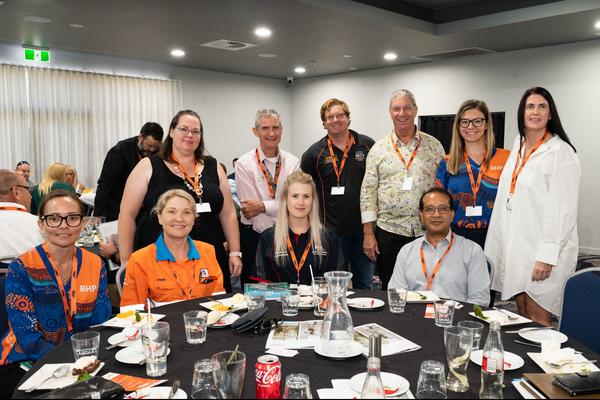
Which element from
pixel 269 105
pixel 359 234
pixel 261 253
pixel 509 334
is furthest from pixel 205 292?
pixel 269 105

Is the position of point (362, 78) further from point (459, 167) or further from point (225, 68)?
point (459, 167)

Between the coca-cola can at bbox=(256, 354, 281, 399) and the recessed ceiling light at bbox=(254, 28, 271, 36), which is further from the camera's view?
the recessed ceiling light at bbox=(254, 28, 271, 36)

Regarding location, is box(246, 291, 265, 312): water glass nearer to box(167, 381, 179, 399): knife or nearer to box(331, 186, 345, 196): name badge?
box(167, 381, 179, 399): knife

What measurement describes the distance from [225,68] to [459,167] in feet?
27.2

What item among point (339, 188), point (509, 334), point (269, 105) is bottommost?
point (509, 334)

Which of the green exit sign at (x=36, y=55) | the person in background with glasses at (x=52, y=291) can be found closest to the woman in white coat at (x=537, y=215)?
the person in background with glasses at (x=52, y=291)

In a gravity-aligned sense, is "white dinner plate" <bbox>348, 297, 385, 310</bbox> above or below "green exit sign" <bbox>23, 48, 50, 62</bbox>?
below

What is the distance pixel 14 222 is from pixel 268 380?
9.27 feet

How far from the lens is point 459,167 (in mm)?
3242

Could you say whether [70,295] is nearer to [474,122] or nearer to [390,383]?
[390,383]

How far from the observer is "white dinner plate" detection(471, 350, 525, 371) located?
1521mm

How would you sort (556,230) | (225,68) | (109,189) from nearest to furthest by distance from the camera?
(556,230) < (109,189) < (225,68)

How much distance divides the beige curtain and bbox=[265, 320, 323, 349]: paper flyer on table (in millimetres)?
8205

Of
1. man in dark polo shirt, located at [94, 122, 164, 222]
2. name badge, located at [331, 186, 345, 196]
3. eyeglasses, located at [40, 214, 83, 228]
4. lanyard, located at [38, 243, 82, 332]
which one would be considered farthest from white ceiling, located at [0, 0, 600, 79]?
lanyard, located at [38, 243, 82, 332]
